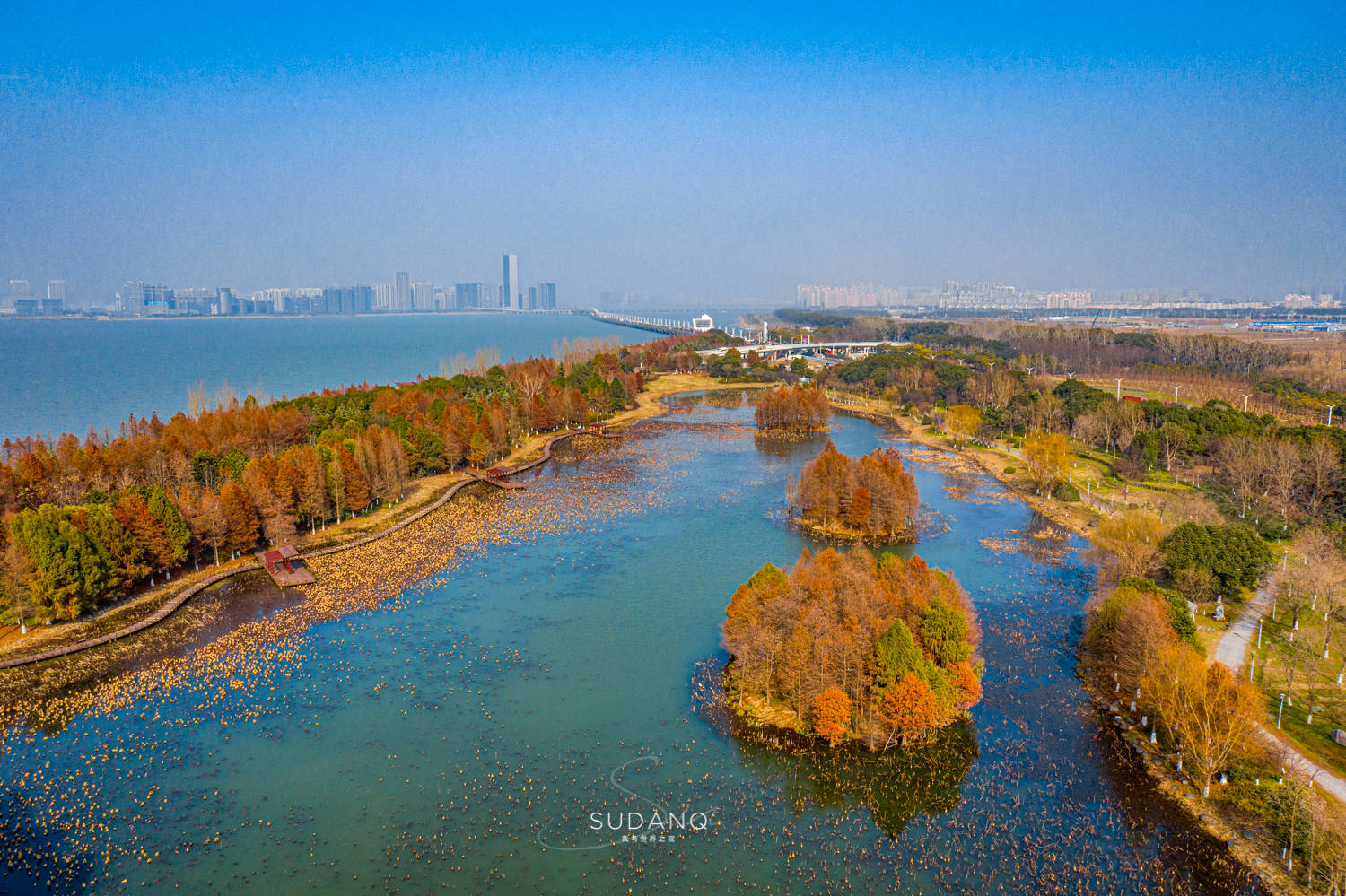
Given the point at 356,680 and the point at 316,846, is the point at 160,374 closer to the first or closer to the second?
the point at 356,680

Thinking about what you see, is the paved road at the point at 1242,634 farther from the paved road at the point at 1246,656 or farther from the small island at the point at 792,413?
the small island at the point at 792,413

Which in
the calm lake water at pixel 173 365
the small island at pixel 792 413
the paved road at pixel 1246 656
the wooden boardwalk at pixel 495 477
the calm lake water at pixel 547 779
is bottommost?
the calm lake water at pixel 547 779

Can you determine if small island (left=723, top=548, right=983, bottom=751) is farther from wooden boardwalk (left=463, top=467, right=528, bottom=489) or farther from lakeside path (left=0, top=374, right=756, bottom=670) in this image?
wooden boardwalk (left=463, top=467, right=528, bottom=489)

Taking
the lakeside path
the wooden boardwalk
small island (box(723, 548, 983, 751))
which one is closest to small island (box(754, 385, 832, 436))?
the lakeside path

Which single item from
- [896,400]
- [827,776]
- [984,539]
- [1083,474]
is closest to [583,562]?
[827,776]

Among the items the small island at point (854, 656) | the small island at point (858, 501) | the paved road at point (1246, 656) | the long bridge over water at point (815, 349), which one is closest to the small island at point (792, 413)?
the small island at point (858, 501)

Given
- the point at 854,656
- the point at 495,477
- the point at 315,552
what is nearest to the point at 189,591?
the point at 315,552
